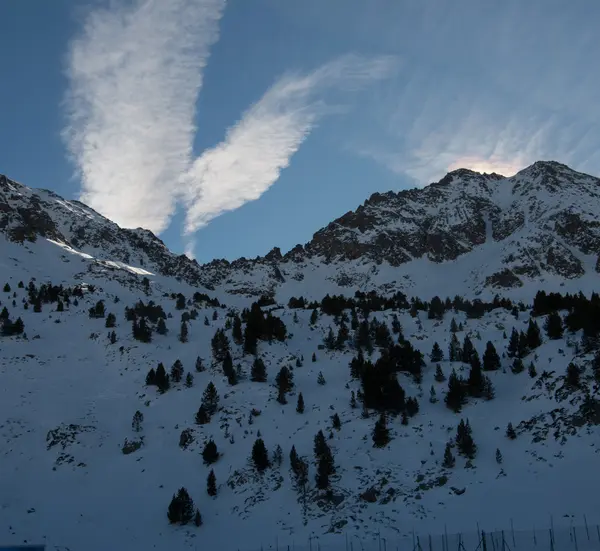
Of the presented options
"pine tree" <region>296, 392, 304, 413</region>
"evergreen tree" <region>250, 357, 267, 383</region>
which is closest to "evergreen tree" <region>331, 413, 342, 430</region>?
"pine tree" <region>296, 392, 304, 413</region>

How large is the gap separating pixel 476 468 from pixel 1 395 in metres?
40.2

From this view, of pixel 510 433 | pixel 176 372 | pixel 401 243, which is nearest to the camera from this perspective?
pixel 510 433

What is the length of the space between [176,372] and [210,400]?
7.76 meters

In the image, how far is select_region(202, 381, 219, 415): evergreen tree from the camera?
4753cm

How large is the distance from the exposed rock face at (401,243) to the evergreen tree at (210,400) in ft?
355

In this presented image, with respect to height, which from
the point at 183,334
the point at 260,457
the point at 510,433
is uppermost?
the point at 183,334

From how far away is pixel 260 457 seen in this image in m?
39.2

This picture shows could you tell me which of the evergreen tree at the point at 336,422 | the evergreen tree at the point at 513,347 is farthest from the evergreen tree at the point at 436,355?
the evergreen tree at the point at 336,422

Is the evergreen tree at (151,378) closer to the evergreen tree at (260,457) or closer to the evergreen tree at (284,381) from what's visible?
the evergreen tree at (284,381)

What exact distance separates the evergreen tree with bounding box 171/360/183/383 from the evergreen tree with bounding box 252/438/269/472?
16.7 metres

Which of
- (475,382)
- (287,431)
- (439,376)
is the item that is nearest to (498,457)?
(475,382)

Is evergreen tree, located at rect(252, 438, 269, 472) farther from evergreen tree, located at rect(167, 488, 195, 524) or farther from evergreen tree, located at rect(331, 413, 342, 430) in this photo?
evergreen tree, located at rect(331, 413, 342, 430)

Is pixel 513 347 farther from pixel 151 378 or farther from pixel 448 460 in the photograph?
pixel 151 378

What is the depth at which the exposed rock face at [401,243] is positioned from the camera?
14775 cm
